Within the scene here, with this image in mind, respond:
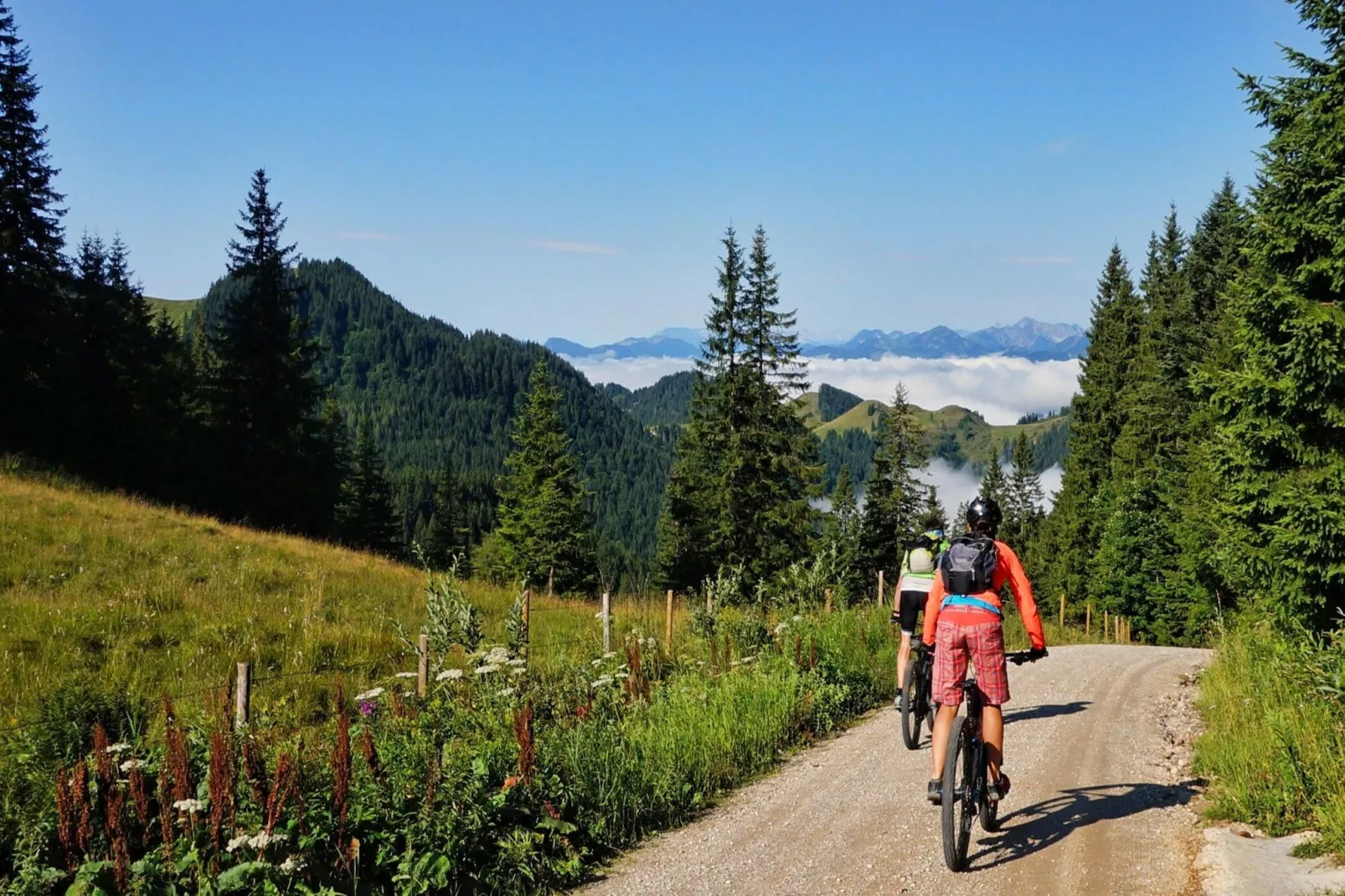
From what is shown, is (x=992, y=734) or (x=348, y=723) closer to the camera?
(x=992, y=734)

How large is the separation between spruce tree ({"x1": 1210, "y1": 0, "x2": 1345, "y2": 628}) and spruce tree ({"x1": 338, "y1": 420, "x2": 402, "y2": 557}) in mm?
44993

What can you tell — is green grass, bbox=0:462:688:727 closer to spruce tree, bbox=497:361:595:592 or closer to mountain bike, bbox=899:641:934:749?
mountain bike, bbox=899:641:934:749

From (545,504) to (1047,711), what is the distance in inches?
1205

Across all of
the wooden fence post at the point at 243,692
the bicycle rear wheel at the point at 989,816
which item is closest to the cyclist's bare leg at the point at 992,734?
the bicycle rear wheel at the point at 989,816

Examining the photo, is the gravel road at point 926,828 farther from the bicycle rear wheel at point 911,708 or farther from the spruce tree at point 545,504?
the spruce tree at point 545,504

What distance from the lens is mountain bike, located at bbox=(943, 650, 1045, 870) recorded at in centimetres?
504

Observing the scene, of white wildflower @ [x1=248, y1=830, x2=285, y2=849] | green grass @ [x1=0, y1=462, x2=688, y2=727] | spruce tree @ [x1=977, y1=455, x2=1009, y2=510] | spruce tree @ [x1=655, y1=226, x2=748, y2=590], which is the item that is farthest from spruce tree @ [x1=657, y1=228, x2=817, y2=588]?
spruce tree @ [x1=977, y1=455, x2=1009, y2=510]

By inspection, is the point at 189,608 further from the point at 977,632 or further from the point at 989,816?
the point at 977,632

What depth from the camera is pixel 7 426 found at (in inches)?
1055

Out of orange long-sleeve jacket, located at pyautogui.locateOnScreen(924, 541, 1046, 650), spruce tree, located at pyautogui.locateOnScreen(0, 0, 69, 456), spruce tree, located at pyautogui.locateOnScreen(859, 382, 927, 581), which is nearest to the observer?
orange long-sleeve jacket, located at pyautogui.locateOnScreen(924, 541, 1046, 650)

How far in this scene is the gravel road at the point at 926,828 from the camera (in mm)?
5113

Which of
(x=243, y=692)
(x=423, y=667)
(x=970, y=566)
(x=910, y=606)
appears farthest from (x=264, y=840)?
(x=910, y=606)

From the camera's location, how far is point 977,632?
527 centimetres

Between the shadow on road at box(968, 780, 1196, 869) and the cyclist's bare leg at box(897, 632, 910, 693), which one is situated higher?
the cyclist's bare leg at box(897, 632, 910, 693)
